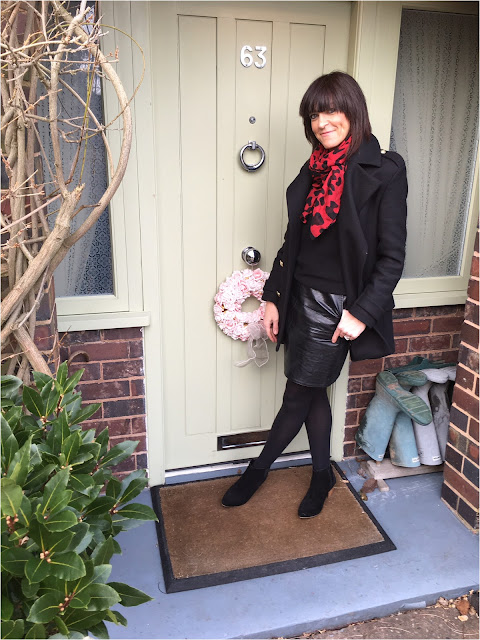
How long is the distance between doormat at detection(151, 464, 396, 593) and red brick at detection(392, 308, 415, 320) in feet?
2.76

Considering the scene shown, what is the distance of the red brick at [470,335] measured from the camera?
2354 mm

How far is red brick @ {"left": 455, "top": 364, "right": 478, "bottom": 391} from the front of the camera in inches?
94.0

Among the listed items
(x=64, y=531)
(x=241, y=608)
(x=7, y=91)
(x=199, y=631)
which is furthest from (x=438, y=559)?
(x=7, y=91)

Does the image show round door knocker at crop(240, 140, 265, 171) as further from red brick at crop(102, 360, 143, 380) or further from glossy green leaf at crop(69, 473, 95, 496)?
glossy green leaf at crop(69, 473, 95, 496)

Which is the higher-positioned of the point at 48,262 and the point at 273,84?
the point at 273,84

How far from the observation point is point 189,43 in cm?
229

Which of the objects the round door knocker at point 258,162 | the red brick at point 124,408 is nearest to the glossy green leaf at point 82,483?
the red brick at point 124,408

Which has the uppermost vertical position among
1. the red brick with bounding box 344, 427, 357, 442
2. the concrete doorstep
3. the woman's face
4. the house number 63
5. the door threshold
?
the house number 63

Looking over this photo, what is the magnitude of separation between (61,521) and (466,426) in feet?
6.16

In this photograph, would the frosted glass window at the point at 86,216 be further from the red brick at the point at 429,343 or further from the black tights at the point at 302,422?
the red brick at the point at 429,343

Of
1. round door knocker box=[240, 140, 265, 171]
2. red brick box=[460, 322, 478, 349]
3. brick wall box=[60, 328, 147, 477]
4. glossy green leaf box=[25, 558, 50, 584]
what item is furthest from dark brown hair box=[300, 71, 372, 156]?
glossy green leaf box=[25, 558, 50, 584]

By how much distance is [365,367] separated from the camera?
2828 mm

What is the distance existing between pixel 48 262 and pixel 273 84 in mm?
1340

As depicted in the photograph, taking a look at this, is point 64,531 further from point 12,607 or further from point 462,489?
point 462,489
